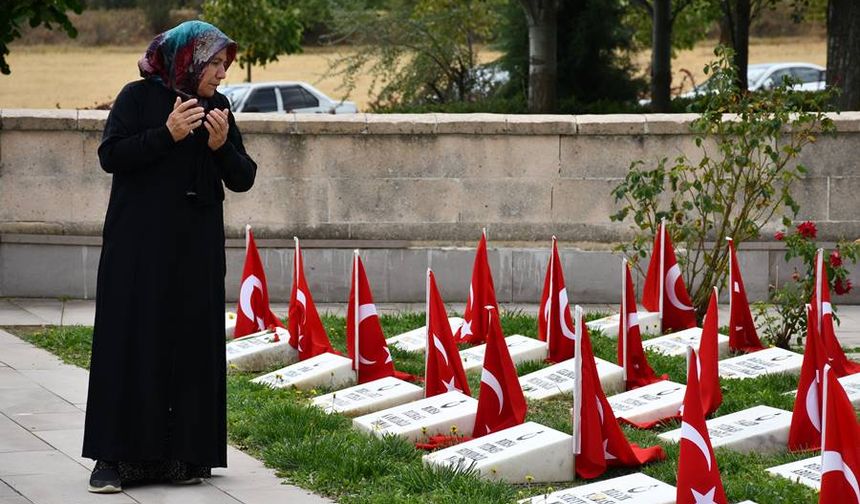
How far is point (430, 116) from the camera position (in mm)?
12336

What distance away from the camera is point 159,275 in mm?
6258

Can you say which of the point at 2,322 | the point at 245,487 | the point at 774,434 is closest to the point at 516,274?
the point at 2,322

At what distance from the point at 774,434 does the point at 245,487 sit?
8.52ft

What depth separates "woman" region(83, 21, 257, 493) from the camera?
6.20 metres

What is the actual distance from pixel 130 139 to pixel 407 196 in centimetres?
628

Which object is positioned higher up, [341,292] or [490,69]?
[490,69]

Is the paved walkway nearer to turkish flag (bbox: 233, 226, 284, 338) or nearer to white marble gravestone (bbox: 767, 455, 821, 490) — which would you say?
turkish flag (bbox: 233, 226, 284, 338)

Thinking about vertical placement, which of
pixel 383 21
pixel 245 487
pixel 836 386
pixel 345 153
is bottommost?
pixel 245 487

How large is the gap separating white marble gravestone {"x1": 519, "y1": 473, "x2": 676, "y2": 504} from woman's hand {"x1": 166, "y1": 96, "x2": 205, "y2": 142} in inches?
81.3

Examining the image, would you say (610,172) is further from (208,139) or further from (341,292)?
(208,139)

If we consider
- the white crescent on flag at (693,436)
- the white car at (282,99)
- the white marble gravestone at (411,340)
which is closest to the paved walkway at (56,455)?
the white crescent on flag at (693,436)

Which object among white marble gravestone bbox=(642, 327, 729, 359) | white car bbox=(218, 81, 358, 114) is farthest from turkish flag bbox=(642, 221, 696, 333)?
white car bbox=(218, 81, 358, 114)

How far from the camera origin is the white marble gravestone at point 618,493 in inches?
233

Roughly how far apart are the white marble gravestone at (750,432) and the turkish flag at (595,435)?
45 cm
